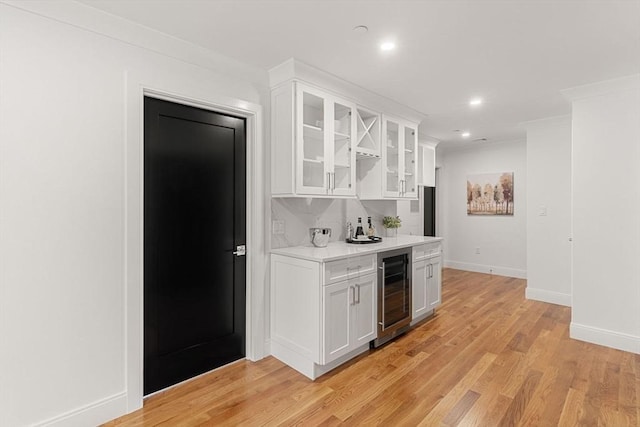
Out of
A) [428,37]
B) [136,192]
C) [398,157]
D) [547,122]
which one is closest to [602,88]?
[547,122]

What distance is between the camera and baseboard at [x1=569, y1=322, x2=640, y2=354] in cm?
311

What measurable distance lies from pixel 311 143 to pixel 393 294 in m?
1.70

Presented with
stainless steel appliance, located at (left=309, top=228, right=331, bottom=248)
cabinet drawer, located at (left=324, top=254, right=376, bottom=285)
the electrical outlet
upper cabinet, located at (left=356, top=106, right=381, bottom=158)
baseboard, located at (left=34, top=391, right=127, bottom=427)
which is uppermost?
upper cabinet, located at (left=356, top=106, right=381, bottom=158)

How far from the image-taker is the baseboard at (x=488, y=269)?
19.9ft

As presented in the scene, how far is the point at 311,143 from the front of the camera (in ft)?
10.1

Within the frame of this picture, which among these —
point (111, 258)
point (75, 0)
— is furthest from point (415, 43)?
point (111, 258)

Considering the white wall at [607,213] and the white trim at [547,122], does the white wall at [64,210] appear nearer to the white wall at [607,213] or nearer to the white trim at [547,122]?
the white wall at [607,213]

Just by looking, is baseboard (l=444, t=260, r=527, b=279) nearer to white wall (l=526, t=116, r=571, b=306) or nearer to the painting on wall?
the painting on wall

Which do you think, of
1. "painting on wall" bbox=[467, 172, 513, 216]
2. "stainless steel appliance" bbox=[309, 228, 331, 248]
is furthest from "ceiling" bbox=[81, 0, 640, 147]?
"painting on wall" bbox=[467, 172, 513, 216]

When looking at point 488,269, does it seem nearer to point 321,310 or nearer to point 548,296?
point 548,296

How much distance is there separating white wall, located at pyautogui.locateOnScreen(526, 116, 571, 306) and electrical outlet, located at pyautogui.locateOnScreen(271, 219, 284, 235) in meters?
3.92

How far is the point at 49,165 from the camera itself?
6.23ft

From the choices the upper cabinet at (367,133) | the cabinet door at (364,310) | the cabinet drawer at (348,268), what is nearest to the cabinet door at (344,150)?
the upper cabinet at (367,133)

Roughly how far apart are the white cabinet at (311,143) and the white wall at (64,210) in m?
1.06
